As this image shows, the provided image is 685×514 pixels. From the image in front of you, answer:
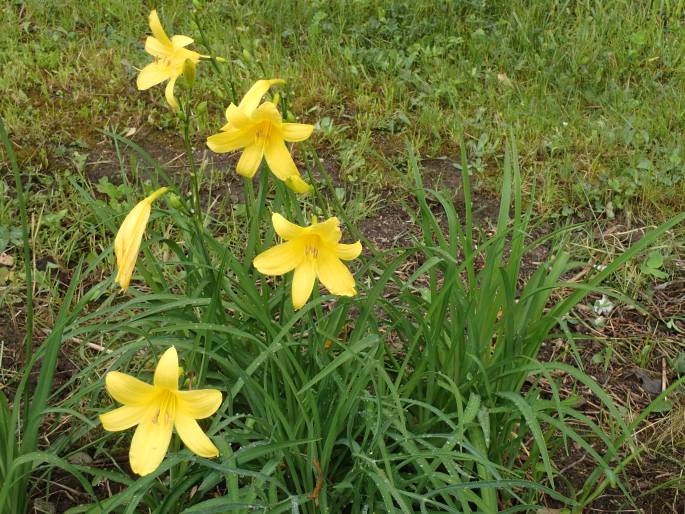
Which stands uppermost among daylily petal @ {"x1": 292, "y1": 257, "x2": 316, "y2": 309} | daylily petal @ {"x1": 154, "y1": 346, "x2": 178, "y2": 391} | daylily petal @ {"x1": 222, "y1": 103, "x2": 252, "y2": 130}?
daylily petal @ {"x1": 222, "y1": 103, "x2": 252, "y2": 130}

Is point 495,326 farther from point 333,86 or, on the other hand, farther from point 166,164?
point 333,86

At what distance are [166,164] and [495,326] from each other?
5.94 feet

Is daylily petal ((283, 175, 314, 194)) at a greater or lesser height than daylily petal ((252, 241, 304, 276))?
greater

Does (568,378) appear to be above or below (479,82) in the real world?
below

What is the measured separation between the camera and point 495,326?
2.23 meters

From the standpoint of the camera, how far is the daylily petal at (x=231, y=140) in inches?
72.0

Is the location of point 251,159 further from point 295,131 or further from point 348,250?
point 348,250

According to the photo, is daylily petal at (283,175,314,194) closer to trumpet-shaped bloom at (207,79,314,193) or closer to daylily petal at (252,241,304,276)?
trumpet-shaped bloom at (207,79,314,193)

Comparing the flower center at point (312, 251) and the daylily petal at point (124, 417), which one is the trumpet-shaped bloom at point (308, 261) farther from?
the daylily petal at point (124, 417)

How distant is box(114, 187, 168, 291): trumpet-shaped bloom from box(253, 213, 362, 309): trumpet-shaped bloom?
0.85 ft

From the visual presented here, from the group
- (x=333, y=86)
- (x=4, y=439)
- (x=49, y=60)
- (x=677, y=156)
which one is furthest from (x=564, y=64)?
(x=4, y=439)

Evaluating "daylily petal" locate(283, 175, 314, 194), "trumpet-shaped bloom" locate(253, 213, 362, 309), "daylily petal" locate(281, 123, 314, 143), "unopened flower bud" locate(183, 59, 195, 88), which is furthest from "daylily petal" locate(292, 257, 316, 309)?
"unopened flower bud" locate(183, 59, 195, 88)

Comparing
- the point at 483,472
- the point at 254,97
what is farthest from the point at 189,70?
the point at 483,472

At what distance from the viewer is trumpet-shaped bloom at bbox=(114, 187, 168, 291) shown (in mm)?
1636
